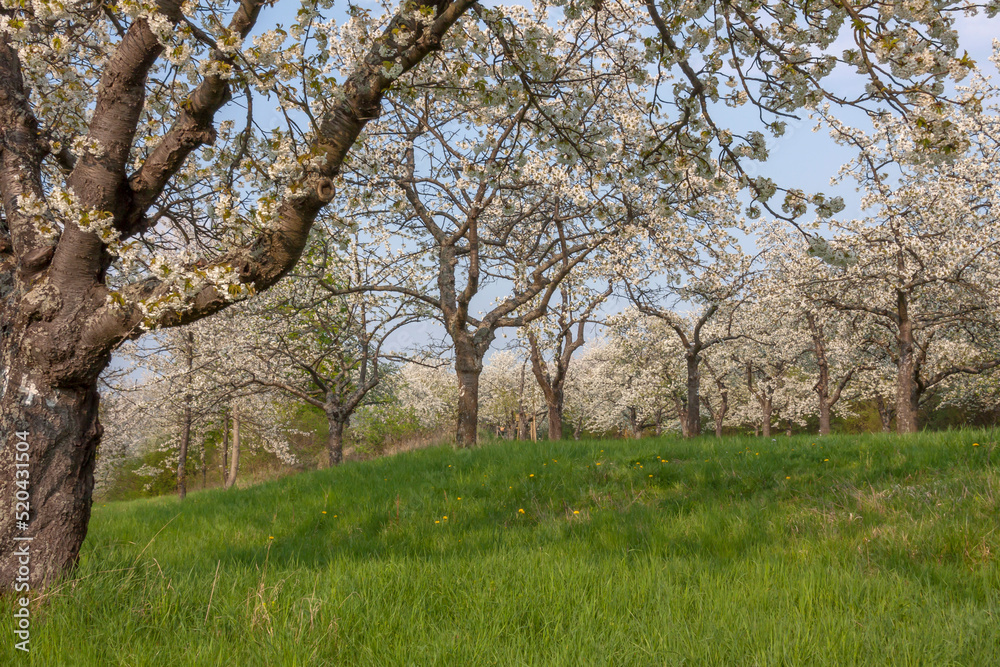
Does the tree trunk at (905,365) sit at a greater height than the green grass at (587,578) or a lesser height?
greater

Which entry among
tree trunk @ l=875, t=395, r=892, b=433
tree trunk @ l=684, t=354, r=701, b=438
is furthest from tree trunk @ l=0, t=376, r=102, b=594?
tree trunk @ l=875, t=395, r=892, b=433

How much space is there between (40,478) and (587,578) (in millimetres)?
3886

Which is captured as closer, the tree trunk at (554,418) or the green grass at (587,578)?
the green grass at (587,578)

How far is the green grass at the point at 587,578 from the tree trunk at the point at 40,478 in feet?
1.10

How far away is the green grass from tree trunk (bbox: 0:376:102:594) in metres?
0.34

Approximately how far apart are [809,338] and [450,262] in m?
22.7

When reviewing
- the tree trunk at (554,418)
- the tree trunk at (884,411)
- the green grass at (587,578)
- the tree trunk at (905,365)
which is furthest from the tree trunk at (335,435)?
the tree trunk at (884,411)

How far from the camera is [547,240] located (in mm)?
14375

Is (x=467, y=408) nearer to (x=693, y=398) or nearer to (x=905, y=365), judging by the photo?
(x=693, y=398)

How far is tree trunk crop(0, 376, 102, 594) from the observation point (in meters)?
3.59

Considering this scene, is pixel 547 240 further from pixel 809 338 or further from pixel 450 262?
pixel 809 338

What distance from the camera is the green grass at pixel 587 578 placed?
2.74 meters

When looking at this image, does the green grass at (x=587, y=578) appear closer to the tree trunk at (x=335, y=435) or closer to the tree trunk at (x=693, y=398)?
the tree trunk at (x=335, y=435)

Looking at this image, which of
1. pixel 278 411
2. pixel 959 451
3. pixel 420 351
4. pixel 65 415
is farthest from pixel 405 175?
pixel 278 411
